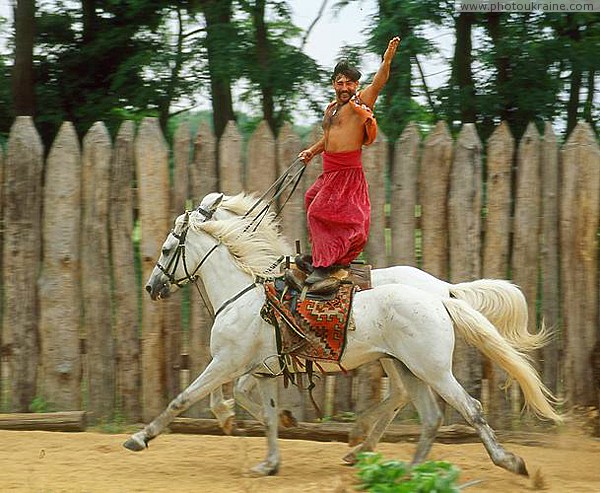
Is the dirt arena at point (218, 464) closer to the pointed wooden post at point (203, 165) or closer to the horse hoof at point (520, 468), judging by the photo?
the horse hoof at point (520, 468)

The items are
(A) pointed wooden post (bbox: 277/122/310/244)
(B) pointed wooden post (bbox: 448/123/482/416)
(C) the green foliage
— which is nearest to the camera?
(C) the green foliage

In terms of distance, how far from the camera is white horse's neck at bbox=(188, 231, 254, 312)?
706 cm

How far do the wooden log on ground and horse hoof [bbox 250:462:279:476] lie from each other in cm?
181

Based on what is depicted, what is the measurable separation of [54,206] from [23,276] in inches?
24.2

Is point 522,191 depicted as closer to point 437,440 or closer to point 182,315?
point 437,440

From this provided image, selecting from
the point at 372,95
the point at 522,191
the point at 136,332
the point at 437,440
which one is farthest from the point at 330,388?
the point at 372,95

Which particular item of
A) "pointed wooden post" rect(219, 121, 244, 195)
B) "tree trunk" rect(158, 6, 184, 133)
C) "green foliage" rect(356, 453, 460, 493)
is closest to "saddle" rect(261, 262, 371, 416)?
"green foliage" rect(356, 453, 460, 493)

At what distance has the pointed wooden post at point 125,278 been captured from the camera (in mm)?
8164

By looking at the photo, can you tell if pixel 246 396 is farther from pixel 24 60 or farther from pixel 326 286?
pixel 24 60

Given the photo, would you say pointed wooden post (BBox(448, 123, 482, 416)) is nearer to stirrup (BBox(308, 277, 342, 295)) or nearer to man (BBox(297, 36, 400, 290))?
man (BBox(297, 36, 400, 290))

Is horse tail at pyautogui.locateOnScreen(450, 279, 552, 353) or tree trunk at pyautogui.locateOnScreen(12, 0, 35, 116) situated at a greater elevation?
tree trunk at pyautogui.locateOnScreen(12, 0, 35, 116)

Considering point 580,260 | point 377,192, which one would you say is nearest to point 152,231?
point 377,192

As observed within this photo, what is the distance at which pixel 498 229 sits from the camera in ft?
26.0

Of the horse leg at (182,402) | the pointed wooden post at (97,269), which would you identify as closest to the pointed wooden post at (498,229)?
the horse leg at (182,402)
